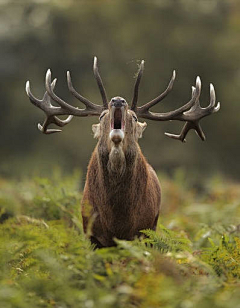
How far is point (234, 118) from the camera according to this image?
28.3 m

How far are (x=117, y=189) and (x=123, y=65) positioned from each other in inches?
814

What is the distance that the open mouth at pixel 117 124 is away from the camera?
7352 mm

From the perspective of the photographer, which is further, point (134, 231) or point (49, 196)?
point (49, 196)

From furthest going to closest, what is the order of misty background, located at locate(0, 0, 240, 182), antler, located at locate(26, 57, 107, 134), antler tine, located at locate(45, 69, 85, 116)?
1. misty background, located at locate(0, 0, 240, 182)
2. antler tine, located at locate(45, 69, 85, 116)
3. antler, located at locate(26, 57, 107, 134)

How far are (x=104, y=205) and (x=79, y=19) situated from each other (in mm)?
24073

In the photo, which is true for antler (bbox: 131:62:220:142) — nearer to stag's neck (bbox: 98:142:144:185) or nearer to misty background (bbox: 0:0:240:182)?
stag's neck (bbox: 98:142:144:185)

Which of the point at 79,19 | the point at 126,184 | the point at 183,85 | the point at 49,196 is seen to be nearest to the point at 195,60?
the point at 183,85

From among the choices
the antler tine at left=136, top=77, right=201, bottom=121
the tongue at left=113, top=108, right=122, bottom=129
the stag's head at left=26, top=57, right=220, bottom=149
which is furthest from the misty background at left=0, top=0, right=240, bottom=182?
the tongue at left=113, top=108, right=122, bottom=129

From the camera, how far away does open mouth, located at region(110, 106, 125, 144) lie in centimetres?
735

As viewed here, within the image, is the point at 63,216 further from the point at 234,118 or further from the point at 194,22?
the point at 194,22

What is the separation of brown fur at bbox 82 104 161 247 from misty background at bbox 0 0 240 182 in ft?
53.0

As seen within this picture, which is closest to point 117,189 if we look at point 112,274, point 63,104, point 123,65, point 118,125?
point 118,125

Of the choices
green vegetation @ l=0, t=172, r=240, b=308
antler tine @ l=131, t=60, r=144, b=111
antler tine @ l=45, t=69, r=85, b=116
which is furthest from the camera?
antler tine @ l=45, t=69, r=85, b=116

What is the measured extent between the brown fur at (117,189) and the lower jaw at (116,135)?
8.4 inches
